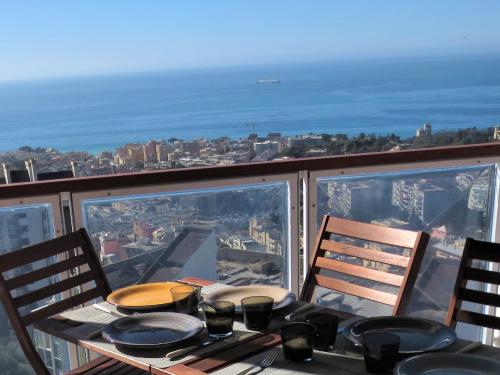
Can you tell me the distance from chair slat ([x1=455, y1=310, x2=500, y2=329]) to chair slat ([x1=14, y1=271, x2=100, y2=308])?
55.1 inches

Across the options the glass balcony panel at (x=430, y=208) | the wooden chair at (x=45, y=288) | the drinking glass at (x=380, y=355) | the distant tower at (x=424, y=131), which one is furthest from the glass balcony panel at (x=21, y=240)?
the distant tower at (x=424, y=131)

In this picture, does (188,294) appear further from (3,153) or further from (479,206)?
(3,153)

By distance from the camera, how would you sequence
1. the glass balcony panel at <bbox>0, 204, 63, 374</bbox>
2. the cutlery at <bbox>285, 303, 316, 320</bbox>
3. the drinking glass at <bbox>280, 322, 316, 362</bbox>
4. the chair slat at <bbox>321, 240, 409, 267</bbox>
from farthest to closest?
the glass balcony panel at <bbox>0, 204, 63, 374</bbox> → the chair slat at <bbox>321, 240, 409, 267</bbox> → the cutlery at <bbox>285, 303, 316, 320</bbox> → the drinking glass at <bbox>280, 322, 316, 362</bbox>

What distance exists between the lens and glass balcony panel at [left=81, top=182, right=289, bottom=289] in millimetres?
2830

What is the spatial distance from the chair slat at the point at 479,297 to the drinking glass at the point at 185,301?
92cm

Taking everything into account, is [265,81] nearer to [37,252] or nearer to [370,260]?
[370,260]

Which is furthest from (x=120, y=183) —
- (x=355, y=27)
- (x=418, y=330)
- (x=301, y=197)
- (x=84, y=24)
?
(x=84, y=24)

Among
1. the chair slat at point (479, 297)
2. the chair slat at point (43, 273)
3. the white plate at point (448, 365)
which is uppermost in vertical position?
the chair slat at point (43, 273)

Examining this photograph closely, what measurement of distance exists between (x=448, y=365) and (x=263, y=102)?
4.96 metres

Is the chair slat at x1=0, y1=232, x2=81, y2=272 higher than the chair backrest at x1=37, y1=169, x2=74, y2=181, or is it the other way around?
the chair backrest at x1=37, y1=169, x2=74, y2=181

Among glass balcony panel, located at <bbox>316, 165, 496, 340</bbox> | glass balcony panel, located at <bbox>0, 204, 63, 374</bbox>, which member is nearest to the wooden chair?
glass balcony panel, located at <bbox>0, 204, 63, 374</bbox>

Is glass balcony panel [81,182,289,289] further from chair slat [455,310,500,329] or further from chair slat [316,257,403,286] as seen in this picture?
chair slat [455,310,500,329]

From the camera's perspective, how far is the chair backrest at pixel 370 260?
6.90 ft

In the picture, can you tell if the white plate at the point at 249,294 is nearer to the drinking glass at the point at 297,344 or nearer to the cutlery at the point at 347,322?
the cutlery at the point at 347,322
